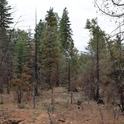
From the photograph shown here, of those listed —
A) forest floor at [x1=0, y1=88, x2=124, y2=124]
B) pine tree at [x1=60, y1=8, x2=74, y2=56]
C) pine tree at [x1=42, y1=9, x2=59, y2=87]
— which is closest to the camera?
forest floor at [x1=0, y1=88, x2=124, y2=124]

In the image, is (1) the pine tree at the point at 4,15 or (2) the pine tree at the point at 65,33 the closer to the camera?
(1) the pine tree at the point at 4,15

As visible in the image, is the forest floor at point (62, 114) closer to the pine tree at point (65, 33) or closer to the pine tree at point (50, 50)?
the pine tree at point (50, 50)

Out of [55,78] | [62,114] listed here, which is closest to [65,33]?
[55,78]

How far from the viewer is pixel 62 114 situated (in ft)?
125

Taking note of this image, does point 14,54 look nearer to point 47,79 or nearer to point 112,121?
point 47,79

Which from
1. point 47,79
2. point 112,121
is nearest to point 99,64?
point 47,79

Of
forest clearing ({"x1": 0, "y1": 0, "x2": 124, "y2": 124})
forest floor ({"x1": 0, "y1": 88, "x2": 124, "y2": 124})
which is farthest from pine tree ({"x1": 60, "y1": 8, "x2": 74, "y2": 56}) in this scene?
forest floor ({"x1": 0, "y1": 88, "x2": 124, "y2": 124})

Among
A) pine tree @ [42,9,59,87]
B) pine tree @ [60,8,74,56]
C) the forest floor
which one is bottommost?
the forest floor

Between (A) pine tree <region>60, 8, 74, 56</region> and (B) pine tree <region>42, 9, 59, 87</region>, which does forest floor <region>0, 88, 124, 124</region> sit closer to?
(B) pine tree <region>42, 9, 59, 87</region>

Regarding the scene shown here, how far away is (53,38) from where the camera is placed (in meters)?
56.9

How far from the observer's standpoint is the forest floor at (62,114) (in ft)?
113

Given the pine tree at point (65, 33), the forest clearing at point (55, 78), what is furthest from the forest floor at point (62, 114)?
the pine tree at point (65, 33)

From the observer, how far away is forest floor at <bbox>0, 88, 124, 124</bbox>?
113 ft

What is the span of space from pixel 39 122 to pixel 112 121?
6764mm
